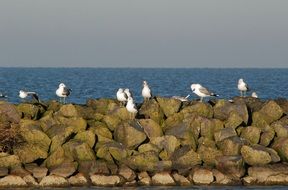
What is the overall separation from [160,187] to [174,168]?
1.17 m

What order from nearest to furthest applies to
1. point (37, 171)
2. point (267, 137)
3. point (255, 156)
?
point (37, 171), point (255, 156), point (267, 137)

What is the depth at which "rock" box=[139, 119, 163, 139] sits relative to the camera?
31906 mm

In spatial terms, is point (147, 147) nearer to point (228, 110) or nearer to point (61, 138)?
point (61, 138)

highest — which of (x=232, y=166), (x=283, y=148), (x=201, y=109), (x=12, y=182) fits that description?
(x=201, y=109)

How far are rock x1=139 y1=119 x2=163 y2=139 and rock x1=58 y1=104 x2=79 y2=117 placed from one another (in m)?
2.48

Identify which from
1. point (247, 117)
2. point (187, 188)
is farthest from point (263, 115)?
point (187, 188)

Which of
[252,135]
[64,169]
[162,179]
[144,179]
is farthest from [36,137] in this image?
[252,135]

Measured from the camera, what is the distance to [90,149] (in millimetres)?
30203

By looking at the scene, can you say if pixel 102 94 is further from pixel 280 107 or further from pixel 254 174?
pixel 254 174

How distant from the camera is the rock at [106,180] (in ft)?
96.4

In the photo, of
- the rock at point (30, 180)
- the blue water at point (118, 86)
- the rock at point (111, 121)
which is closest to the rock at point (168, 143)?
the rock at point (111, 121)

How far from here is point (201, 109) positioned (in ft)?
110

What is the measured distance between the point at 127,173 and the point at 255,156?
13.5 ft

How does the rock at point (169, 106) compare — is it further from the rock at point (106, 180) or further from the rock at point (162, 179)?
the rock at point (106, 180)
